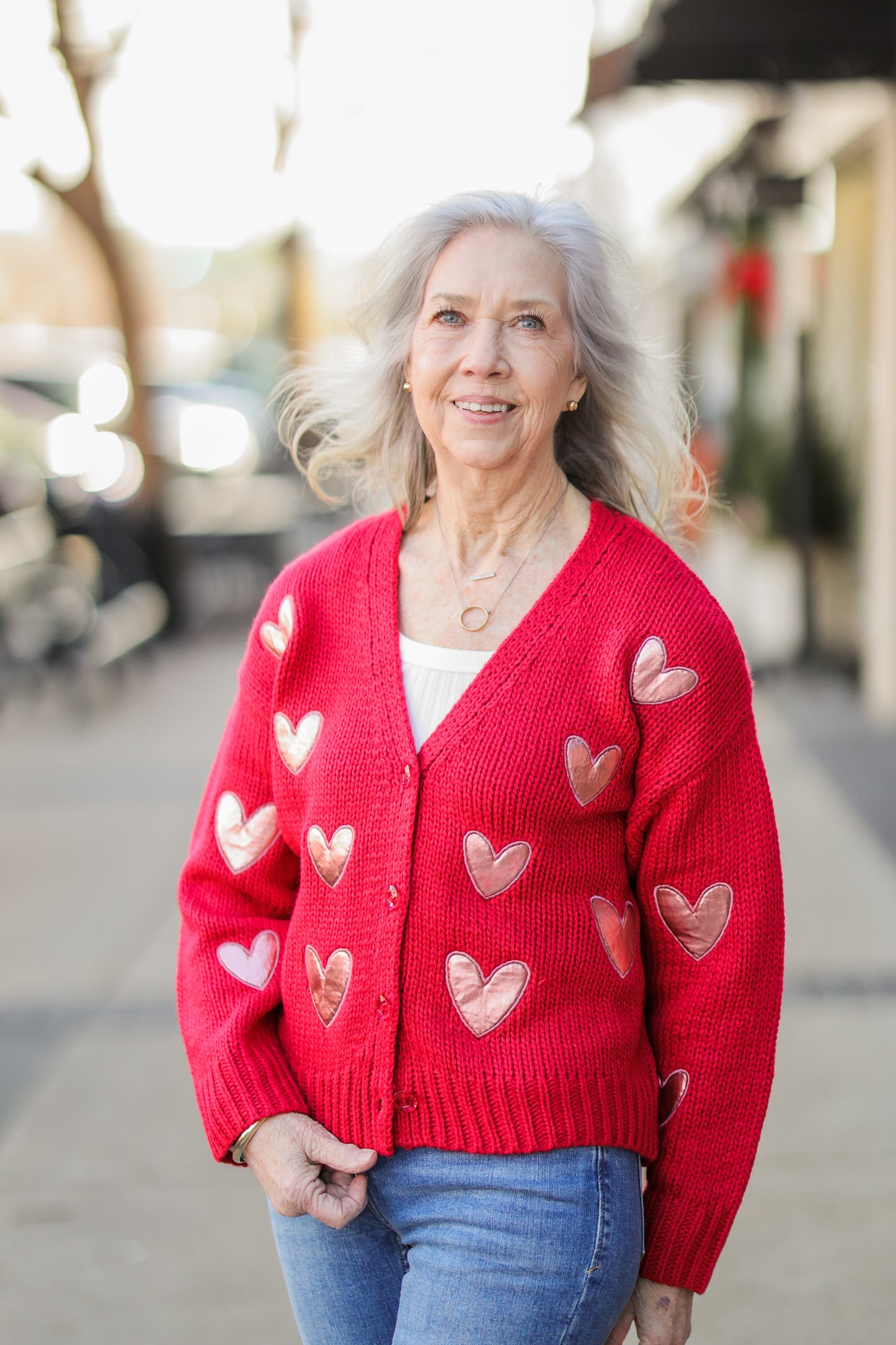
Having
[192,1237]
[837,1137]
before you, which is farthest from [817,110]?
[192,1237]

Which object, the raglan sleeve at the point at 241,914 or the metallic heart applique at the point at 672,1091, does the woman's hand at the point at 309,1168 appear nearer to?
the raglan sleeve at the point at 241,914

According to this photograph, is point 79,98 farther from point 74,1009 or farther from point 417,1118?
point 417,1118

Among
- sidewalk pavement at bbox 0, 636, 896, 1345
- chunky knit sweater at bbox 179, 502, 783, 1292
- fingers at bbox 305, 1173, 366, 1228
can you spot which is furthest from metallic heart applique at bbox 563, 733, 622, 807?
sidewalk pavement at bbox 0, 636, 896, 1345

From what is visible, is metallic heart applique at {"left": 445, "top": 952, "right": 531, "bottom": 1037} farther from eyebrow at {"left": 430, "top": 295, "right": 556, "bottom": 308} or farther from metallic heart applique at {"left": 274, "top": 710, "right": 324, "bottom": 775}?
eyebrow at {"left": 430, "top": 295, "right": 556, "bottom": 308}

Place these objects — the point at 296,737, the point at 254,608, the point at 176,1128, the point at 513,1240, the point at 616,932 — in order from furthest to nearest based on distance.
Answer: the point at 254,608 < the point at 176,1128 < the point at 296,737 < the point at 616,932 < the point at 513,1240

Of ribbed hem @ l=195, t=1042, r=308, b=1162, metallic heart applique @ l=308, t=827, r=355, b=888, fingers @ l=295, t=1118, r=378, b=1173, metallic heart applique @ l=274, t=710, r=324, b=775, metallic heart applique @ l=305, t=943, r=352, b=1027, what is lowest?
fingers @ l=295, t=1118, r=378, b=1173

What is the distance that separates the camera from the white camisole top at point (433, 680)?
5.32ft

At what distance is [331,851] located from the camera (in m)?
1.63

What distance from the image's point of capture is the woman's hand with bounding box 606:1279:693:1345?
1618 mm

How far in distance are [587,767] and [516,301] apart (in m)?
0.55

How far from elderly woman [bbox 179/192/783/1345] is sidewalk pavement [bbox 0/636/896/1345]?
4.13ft

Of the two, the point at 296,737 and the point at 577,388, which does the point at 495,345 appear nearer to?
the point at 577,388

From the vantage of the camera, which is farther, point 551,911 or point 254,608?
point 254,608

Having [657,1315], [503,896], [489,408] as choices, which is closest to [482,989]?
[503,896]
